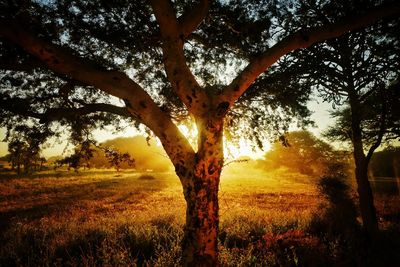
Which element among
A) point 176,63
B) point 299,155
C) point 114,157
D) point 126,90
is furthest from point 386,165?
point 126,90

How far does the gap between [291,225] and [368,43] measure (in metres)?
7.18

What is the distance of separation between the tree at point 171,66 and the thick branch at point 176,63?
0.02 meters

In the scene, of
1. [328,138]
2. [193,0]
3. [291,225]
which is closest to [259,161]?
[328,138]

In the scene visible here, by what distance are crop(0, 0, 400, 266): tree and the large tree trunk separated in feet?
0.05

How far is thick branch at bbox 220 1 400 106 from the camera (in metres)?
4.26

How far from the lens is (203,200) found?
4574 mm

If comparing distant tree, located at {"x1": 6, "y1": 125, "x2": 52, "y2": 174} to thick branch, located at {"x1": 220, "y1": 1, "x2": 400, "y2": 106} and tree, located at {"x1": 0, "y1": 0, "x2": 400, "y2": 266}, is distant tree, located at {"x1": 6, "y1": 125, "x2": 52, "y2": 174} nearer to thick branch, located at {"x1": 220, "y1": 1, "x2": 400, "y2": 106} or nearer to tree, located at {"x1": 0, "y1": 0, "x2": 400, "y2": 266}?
tree, located at {"x1": 0, "y1": 0, "x2": 400, "y2": 266}

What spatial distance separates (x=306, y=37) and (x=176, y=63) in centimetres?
222

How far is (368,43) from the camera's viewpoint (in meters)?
8.77

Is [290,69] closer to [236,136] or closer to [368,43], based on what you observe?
[236,136]

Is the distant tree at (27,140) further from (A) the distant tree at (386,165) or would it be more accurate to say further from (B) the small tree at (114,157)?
(A) the distant tree at (386,165)

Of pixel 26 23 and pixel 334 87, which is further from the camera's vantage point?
pixel 334 87

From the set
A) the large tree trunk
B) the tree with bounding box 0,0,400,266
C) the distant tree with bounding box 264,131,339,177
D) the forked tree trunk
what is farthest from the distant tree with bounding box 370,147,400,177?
the large tree trunk

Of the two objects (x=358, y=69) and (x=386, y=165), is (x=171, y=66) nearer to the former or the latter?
(x=358, y=69)
